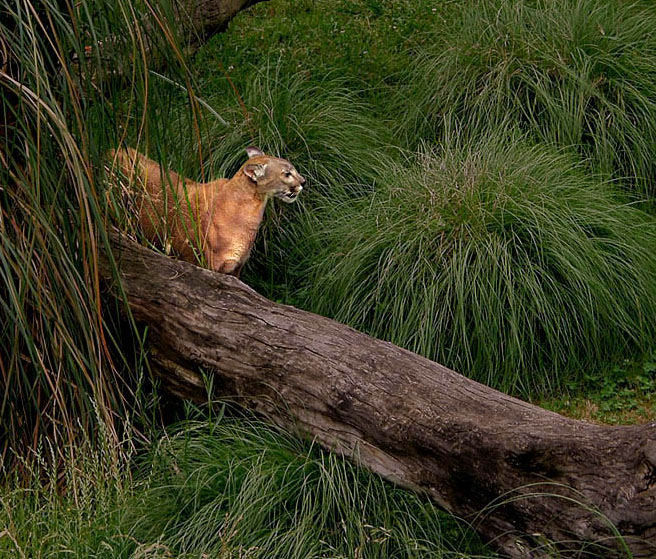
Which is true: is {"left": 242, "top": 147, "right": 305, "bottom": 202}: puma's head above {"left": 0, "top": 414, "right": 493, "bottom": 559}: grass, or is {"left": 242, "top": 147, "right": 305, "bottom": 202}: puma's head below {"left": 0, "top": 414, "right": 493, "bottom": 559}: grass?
above

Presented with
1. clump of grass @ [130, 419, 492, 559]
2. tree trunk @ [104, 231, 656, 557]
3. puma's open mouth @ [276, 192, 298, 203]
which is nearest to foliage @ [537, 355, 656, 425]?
tree trunk @ [104, 231, 656, 557]

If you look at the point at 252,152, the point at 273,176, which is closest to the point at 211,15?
the point at 252,152

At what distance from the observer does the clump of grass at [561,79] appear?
6129mm

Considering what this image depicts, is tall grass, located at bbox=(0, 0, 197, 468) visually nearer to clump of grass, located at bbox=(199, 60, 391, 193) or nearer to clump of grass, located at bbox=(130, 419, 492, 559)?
clump of grass, located at bbox=(130, 419, 492, 559)

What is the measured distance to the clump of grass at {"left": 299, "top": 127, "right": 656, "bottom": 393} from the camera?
15.7ft

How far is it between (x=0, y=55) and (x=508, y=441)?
95.2 inches

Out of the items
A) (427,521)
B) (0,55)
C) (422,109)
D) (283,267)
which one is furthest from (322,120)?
(427,521)

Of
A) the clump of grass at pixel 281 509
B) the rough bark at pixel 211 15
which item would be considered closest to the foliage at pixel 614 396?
the clump of grass at pixel 281 509

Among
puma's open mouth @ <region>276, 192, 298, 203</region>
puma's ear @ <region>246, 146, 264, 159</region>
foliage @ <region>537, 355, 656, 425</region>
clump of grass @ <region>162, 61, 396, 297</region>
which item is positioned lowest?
foliage @ <region>537, 355, 656, 425</region>

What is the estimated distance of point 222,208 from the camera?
4.91 m

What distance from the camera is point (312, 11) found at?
30.1 ft

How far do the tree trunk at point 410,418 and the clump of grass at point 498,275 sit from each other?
1.06 metres

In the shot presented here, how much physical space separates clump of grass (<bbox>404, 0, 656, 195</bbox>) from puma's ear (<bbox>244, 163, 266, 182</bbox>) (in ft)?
6.16

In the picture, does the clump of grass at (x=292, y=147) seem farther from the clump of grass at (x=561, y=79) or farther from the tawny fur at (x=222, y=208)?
the tawny fur at (x=222, y=208)
